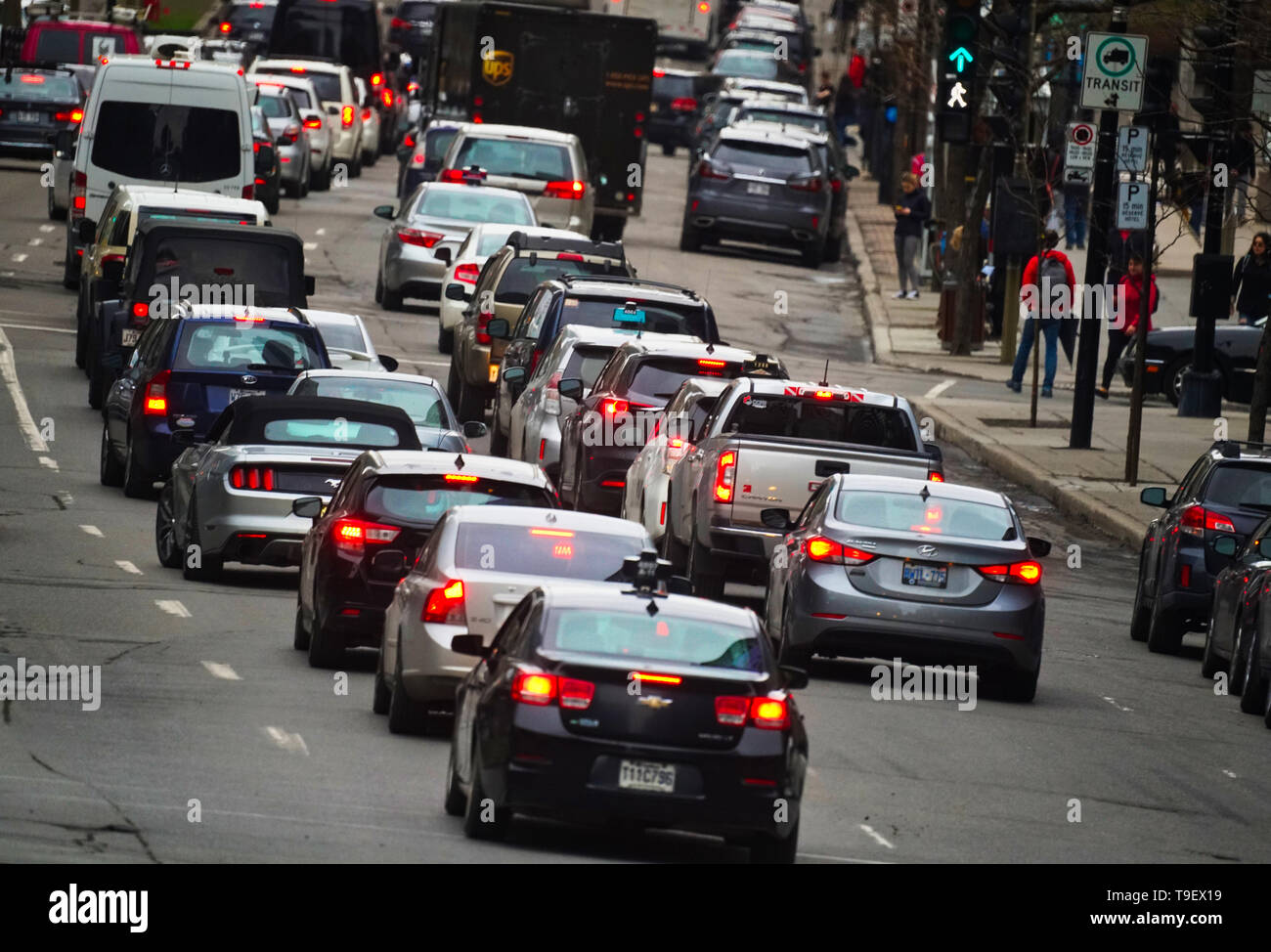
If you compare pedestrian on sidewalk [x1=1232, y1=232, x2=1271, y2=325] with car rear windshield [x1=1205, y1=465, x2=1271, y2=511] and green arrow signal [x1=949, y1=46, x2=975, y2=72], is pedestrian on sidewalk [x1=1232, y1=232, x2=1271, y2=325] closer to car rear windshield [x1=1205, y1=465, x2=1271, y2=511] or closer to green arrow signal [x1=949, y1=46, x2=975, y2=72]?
green arrow signal [x1=949, y1=46, x2=975, y2=72]

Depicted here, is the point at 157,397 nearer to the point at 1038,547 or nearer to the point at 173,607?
the point at 173,607

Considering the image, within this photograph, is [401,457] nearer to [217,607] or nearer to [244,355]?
[217,607]

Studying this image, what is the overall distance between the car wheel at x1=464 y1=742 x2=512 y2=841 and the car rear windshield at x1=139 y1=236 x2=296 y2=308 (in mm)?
15848

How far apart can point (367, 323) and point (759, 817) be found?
24943 millimetres

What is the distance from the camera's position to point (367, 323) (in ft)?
117

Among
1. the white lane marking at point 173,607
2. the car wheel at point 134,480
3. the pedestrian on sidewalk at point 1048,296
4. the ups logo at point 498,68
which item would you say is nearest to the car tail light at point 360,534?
the white lane marking at point 173,607

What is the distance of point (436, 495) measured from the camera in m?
16.7

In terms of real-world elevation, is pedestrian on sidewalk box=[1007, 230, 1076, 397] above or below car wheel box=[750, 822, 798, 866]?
below

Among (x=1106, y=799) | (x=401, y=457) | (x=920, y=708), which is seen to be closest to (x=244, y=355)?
(x=401, y=457)

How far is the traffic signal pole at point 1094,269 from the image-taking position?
2980 cm

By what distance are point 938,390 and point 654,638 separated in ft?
80.1

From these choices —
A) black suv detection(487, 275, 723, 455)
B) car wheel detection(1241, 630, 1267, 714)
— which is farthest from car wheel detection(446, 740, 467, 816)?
black suv detection(487, 275, 723, 455)

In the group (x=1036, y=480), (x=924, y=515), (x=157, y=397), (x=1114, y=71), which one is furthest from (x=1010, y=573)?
(x=1114, y=71)

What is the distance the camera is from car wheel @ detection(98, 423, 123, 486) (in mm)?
24062
